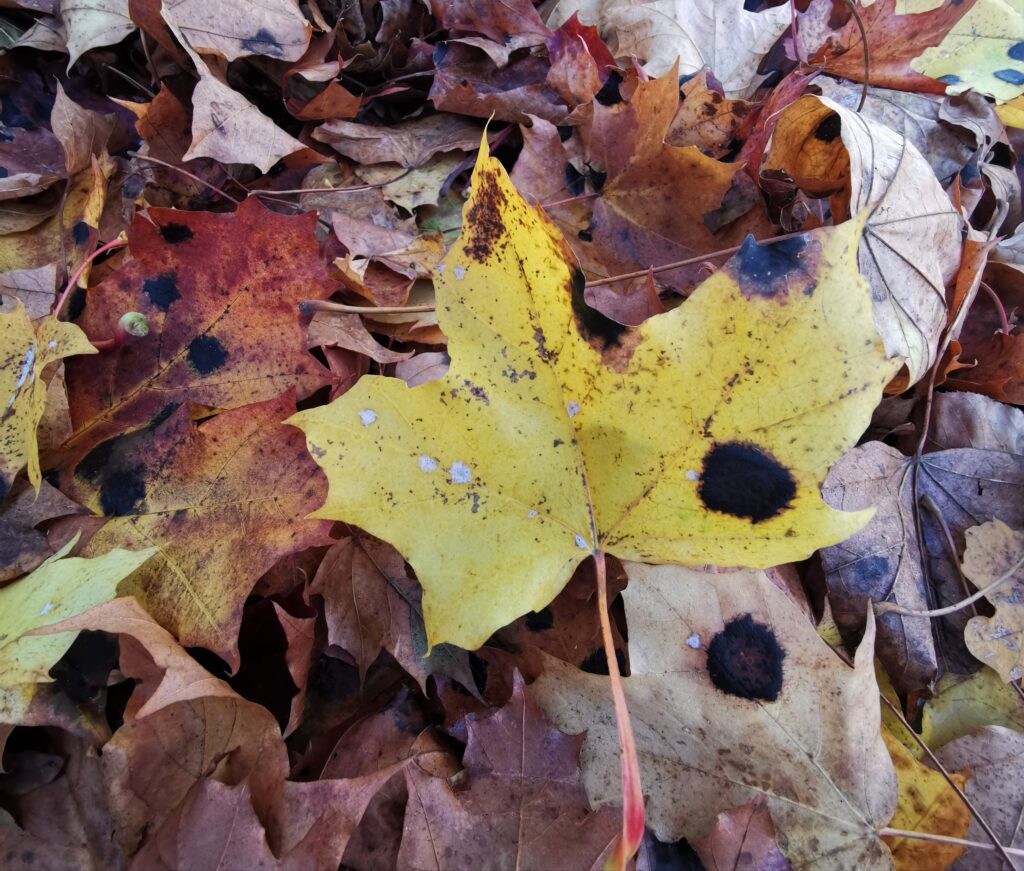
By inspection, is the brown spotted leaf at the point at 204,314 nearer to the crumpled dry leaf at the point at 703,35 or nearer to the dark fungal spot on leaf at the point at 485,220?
the dark fungal spot on leaf at the point at 485,220

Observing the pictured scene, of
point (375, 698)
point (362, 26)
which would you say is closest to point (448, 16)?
point (362, 26)

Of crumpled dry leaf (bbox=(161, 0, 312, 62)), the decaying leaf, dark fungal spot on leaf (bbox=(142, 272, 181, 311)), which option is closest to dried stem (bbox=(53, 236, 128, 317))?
dark fungal spot on leaf (bbox=(142, 272, 181, 311))

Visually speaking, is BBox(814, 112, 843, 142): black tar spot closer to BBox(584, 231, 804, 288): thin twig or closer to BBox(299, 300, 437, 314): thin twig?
BBox(584, 231, 804, 288): thin twig

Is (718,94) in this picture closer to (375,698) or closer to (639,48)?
(639,48)

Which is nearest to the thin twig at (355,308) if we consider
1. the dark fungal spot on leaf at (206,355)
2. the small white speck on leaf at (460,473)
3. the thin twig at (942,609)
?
the dark fungal spot on leaf at (206,355)

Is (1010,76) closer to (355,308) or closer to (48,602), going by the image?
(355,308)

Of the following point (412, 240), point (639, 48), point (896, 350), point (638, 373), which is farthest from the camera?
point (639, 48)

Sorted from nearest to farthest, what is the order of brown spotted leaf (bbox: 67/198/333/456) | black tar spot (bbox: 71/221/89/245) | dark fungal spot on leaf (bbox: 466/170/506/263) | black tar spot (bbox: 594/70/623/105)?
dark fungal spot on leaf (bbox: 466/170/506/263) < brown spotted leaf (bbox: 67/198/333/456) < black tar spot (bbox: 71/221/89/245) < black tar spot (bbox: 594/70/623/105)
